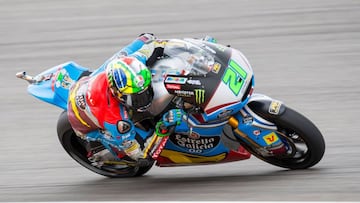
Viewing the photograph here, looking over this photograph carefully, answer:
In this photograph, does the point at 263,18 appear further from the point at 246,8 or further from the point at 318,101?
the point at 318,101

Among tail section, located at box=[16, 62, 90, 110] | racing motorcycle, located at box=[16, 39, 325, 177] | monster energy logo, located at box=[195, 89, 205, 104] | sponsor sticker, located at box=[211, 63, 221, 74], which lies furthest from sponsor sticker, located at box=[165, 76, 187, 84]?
tail section, located at box=[16, 62, 90, 110]

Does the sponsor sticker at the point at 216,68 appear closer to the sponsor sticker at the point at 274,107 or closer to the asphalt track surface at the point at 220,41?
the sponsor sticker at the point at 274,107

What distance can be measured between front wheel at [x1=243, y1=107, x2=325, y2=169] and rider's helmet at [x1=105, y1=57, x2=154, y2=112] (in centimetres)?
90

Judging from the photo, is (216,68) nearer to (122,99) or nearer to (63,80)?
(122,99)

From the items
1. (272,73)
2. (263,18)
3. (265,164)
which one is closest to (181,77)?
(265,164)

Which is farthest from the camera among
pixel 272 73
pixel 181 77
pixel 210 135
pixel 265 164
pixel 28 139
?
pixel 272 73

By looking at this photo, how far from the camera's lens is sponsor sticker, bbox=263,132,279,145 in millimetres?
5586

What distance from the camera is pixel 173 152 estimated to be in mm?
5941

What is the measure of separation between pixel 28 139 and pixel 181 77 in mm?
2467

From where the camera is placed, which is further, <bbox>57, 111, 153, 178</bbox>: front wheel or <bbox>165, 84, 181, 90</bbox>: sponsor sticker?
<bbox>57, 111, 153, 178</bbox>: front wheel

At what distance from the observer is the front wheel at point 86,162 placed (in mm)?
6254

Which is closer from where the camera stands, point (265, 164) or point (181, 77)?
point (181, 77)

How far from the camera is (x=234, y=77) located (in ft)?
17.5

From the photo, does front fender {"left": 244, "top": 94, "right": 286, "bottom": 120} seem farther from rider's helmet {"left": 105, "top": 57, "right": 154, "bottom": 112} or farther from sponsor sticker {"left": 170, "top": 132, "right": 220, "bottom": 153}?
rider's helmet {"left": 105, "top": 57, "right": 154, "bottom": 112}
